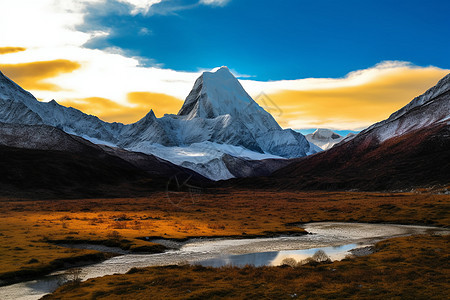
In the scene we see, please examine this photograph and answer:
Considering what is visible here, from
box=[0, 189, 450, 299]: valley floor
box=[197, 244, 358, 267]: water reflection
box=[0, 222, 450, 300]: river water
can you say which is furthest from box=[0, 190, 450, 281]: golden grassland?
box=[197, 244, 358, 267]: water reflection

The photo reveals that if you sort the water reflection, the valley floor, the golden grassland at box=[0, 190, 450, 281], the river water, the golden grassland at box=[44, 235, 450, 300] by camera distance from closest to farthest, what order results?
the golden grassland at box=[44, 235, 450, 300], the valley floor, the river water, the golden grassland at box=[0, 190, 450, 281], the water reflection

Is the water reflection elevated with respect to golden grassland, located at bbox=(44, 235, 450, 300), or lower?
lower

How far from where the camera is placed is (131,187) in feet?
612

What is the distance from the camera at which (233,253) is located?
40656 millimetres

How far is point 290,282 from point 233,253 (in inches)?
600

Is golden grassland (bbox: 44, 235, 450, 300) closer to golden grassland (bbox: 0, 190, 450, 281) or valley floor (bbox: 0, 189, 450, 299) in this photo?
valley floor (bbox: 0, 189, 450, 299)

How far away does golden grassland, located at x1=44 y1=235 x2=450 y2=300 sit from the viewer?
75.7 feet

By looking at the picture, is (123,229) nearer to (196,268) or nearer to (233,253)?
(233,253)

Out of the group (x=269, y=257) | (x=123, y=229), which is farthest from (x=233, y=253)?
(x=123, y=229)

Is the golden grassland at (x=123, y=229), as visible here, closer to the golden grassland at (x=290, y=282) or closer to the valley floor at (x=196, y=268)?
the valley floor at (x=196, y=268)

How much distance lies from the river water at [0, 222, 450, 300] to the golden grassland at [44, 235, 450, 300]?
12.0 feet

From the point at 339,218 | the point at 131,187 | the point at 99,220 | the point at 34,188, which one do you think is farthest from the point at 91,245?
the point at 131,187

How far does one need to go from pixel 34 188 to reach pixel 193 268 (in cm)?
13769

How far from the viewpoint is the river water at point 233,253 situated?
1111 inches
